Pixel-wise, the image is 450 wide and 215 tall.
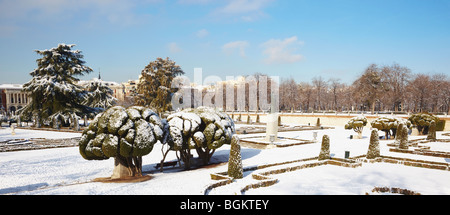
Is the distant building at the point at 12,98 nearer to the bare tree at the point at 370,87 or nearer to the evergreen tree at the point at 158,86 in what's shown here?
the evergreen tree at the point at 158,86

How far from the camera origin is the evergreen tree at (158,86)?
4631cm

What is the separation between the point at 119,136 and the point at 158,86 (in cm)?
3868

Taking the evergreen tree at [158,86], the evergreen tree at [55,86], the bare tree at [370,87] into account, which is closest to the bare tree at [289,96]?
the bare tree at [370,87]

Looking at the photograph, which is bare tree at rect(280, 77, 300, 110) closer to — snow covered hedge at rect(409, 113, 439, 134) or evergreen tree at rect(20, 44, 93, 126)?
snow covered hedge at rect(409, 113, 439, 134)

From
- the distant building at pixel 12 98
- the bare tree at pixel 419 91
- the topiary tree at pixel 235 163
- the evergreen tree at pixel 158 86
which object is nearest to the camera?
the topiary tree at pixel 235 163

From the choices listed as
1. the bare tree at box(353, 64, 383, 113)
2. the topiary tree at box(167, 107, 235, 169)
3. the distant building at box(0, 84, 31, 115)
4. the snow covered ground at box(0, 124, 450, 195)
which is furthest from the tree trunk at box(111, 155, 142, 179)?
the distant building at box(0, 84, 31, 115)

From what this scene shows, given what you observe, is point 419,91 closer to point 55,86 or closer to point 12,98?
point 55,86

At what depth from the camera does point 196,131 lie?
14461mm

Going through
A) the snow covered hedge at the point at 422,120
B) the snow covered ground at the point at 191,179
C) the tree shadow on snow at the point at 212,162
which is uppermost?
the snow covered hedge at the point at 422,120

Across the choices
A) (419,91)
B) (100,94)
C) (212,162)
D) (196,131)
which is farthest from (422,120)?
(100,94)

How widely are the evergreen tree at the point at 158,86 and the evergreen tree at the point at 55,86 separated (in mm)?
11307

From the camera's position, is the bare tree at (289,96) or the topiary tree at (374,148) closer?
the topiary tree at (374,148)
